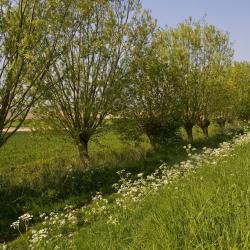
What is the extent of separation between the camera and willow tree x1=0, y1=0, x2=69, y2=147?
957 centimetres

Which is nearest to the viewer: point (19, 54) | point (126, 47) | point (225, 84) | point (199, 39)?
point (19, 54)

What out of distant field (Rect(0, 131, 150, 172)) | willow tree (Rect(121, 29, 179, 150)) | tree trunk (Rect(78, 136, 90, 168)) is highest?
willow tree (Rect(121, 29, 179, 150))

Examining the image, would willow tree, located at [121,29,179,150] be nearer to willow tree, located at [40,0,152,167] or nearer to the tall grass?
willow tree, located at [40,0,152,167]

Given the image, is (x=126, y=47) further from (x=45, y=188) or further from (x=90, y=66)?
(x=45, y=188)

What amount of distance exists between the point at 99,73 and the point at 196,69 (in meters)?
9.90

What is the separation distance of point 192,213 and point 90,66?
10.5m

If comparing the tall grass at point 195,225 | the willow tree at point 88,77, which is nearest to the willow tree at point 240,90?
the willow tree at point 88,77

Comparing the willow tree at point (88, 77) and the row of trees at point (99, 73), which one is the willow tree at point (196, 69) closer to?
the row of trees at point (99, 73)

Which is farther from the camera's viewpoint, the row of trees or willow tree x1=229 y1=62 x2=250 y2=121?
willow tree x1=229 y1=62 x2=250 y2=121

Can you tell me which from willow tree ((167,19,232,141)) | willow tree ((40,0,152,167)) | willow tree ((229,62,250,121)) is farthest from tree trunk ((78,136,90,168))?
willow tree ((229,62,250,121))

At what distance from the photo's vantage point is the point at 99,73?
14312mm

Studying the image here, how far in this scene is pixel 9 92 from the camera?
10000mm

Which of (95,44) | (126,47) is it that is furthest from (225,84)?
(95,44)

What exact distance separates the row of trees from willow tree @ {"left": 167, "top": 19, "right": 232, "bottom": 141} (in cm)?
6
